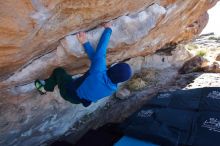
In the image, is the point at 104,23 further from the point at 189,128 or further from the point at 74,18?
the point at 189,128

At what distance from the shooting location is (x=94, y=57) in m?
4.95

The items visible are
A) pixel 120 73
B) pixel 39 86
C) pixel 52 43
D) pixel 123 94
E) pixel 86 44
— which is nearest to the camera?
pixel 120 73

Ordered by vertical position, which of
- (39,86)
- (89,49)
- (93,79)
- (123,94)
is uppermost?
(89,49)

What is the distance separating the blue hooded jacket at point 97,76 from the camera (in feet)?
16.1

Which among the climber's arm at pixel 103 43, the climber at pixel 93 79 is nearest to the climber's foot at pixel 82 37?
the climber at pixel 93 79

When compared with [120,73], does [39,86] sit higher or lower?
lower

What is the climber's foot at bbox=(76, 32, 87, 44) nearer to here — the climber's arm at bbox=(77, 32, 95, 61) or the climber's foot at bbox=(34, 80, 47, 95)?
the climber's arm at bbox=(77, 32, 95, 61)

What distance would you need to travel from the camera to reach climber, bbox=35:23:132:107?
4.86m

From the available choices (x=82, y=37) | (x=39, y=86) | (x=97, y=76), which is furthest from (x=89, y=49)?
(x=39, y=86)

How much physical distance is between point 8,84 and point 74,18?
1.62m

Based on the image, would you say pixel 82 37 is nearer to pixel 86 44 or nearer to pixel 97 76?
pixel 86 44

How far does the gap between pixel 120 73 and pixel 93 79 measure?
0.46 metres

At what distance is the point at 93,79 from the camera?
4.95m

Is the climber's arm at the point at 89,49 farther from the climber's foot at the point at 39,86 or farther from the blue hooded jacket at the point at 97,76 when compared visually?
the climber's foot at the point at 39,86
